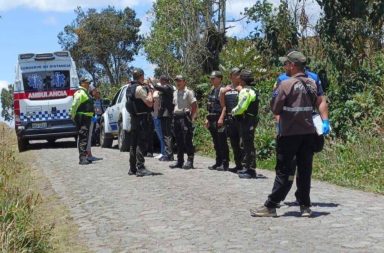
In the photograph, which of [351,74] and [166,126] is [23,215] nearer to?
[166,126]

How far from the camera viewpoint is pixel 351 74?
1345 centimetres

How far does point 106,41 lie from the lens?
51344 mm

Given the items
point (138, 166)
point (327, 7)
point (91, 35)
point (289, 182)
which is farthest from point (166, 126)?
point (91, 35)

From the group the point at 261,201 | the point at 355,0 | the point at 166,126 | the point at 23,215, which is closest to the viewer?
the point at 23,215

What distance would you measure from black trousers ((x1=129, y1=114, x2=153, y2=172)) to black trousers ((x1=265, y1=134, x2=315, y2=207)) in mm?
4116

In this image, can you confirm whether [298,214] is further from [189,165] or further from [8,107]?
[8,107]

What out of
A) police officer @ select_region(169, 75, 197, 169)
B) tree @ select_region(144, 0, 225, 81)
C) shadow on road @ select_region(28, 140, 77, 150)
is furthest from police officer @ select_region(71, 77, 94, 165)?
tree @ select_region(144, 0, 225, 81)

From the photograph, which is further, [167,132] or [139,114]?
[167,132]

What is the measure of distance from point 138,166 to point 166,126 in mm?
2171

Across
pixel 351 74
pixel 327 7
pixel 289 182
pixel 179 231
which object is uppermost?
pixel 327 7

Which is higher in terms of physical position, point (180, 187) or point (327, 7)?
point (327, 7)

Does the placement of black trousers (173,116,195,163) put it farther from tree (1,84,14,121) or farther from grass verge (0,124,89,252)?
tree (1,84,14,121)

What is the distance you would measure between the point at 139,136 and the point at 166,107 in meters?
2.19

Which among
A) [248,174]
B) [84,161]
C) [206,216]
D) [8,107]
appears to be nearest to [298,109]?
[206,216]
